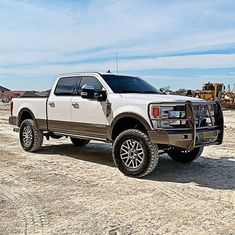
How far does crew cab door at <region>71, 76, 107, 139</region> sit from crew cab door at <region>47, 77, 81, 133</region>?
215 mm

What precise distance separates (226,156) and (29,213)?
5.94 m

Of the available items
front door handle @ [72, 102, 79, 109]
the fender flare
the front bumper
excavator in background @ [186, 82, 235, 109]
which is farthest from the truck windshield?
excavator in background @ [186, 82, 235, 109]

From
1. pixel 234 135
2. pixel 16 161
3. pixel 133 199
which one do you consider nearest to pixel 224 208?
pixel 133 199

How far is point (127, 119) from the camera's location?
306 inches

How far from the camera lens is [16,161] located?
8930mm

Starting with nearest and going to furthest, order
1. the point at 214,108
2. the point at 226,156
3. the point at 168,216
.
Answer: the point at 168,216, the point at 214,108, the point at 226,156

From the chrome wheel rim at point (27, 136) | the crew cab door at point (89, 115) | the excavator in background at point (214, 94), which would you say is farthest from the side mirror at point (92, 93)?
the excavator in background at point (214, 94)

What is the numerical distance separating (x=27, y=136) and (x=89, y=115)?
8.74ft

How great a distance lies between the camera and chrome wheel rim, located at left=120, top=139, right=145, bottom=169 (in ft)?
23.9

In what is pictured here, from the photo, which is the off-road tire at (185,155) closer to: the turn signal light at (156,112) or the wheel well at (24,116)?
the turn signal light at (156,112)

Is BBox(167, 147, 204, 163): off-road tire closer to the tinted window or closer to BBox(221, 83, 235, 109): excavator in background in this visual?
the tinted window

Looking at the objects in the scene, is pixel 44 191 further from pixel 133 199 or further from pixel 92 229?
pixel 92 229

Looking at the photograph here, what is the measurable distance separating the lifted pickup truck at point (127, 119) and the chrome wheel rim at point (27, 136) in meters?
0.03

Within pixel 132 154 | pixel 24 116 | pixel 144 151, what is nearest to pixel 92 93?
pixel 132 154
